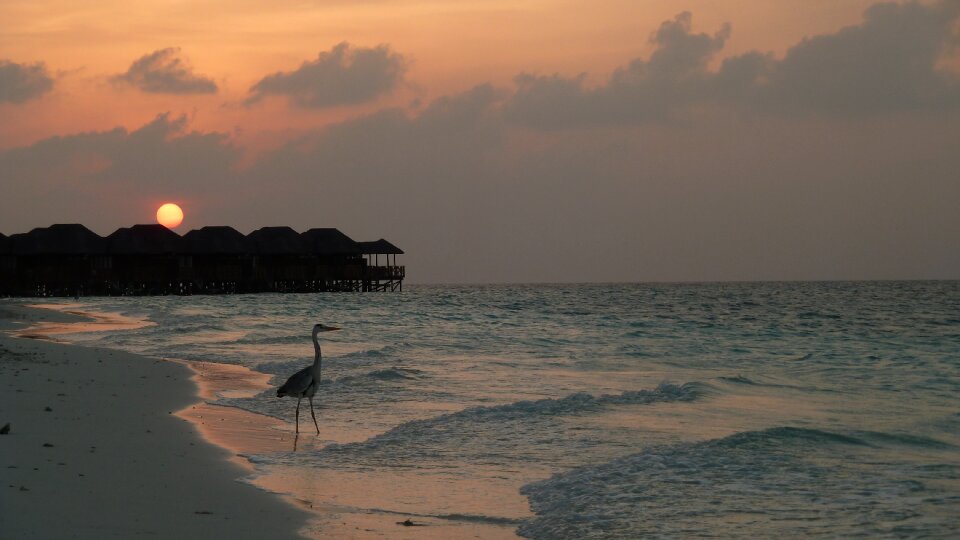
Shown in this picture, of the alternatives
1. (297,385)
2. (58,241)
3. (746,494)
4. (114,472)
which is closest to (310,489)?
(114,472)

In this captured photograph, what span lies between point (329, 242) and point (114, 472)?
66.6m

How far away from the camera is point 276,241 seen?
237 ft

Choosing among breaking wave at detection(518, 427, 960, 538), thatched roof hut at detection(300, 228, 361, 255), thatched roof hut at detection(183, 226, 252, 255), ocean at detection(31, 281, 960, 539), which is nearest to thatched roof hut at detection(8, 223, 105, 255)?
thatched roof hut at detection(183, 226, 252, 255)

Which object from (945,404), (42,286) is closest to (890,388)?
(945,404)

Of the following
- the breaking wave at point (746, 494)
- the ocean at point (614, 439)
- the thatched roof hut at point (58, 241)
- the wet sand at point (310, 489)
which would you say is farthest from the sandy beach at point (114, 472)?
the thatched roof hut at point (58, 241)

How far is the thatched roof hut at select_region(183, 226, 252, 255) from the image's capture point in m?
68.5

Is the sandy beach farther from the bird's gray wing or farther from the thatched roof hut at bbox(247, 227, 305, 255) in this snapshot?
the thatched roof hut at bbox(247, 227, 305, 255)

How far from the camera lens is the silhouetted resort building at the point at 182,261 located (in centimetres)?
6481

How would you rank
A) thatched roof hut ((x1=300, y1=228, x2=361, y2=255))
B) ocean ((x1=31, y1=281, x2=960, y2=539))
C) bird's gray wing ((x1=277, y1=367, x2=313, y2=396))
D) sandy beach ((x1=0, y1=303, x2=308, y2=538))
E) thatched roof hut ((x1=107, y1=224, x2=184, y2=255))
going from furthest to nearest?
thatched roof hut ((x1=300, y1=228, x2=361, y2=255)) → thatched roof hut ((x1=107, y1=224, x2=184, y2=255)) → bird's gray wing ((x1=277, y1=367, x2=313, y2=396)) → ocean ((x1=31, y1=281, x2=960, y2=539)) → sandy beach ((x1=0, y1=303, x2=308, y2=538))

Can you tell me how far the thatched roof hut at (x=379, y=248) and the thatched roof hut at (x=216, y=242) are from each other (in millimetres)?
8254

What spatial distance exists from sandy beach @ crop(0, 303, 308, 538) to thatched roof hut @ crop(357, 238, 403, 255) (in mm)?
60235

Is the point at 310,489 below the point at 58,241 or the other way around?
below

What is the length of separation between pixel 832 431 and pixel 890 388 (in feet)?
18.8

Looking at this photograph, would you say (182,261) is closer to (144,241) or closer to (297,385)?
(144,241)
